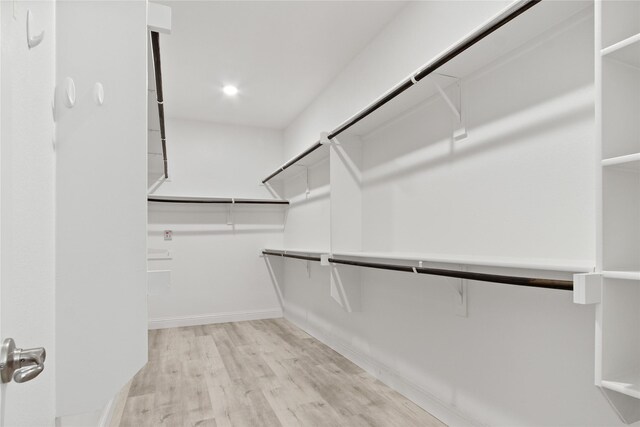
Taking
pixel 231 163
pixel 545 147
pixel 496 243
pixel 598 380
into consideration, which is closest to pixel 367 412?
pixel 496 243

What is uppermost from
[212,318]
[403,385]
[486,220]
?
[486,220]

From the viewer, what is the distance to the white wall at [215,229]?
461 cm

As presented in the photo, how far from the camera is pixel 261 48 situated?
304 centimetres

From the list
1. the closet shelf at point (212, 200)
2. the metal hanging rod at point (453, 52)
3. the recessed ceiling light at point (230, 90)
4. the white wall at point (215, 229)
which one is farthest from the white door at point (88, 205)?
the white wall at point (215, 229)

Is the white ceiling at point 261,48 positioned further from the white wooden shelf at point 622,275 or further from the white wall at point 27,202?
the white wooden shelf at point 622,275

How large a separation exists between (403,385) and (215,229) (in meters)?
3.14

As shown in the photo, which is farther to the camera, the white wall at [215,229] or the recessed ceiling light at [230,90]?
the white wall at [215,229]

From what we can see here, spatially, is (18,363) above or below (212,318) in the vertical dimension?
above

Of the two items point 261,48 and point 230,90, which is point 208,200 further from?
point 261,48

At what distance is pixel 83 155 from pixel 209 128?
408 cm

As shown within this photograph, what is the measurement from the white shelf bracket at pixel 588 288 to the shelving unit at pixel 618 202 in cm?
1

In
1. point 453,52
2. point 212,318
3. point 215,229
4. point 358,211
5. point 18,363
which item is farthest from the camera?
point 215,229

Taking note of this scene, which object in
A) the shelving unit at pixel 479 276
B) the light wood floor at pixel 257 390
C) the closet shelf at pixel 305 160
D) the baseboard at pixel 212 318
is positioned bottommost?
the baseboard at pixel 212 318

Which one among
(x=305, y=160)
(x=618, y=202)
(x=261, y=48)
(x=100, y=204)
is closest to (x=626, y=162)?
(x=618, y=202)
